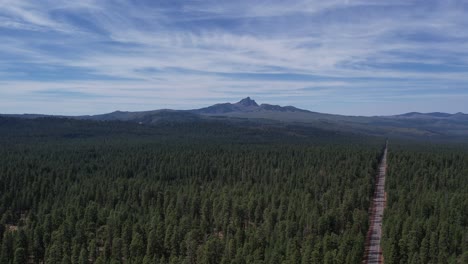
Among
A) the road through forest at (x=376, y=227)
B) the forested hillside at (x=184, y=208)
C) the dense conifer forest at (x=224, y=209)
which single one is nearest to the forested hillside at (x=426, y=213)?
the dense conifer forest at (x=224, y=209)


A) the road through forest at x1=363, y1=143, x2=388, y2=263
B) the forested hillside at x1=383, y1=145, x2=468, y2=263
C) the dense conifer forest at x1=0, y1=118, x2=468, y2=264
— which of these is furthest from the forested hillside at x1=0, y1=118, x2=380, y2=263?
the forested hillside at x1=383, y1=145, x2=468, y2=263

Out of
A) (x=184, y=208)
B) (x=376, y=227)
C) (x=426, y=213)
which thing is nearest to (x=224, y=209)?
(x=184, y=208)

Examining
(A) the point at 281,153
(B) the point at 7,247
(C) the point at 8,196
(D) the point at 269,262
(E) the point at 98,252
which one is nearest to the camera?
Result: (D) the point at 269,262

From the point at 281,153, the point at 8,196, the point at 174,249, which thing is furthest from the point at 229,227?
the point at 281,153

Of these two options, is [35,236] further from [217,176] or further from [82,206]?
[217,176]

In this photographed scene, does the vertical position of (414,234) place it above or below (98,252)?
above

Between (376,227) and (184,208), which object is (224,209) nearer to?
(184,208)

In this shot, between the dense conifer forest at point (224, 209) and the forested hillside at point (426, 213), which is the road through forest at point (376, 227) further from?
the forested hillside at point (426, 213)

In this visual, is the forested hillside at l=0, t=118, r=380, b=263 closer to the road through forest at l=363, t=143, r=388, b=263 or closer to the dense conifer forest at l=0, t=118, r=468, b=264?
the dense conifer forest at l=0, t=118, r=468, b=264
